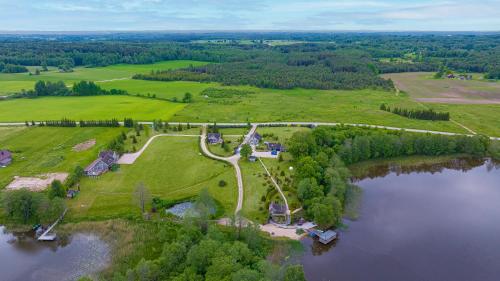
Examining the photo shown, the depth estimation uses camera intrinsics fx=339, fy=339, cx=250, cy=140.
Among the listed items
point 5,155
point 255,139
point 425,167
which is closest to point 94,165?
point 5,155

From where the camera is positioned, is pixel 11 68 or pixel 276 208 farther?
pixel 11 68

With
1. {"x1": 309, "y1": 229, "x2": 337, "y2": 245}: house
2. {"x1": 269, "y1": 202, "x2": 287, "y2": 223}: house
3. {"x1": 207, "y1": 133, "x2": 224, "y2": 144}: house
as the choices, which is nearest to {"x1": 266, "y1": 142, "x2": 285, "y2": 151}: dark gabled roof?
{"x1": 207, "y1": 133, "x2": 224, "y2": 144}: house

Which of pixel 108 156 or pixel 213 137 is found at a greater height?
pixel 213 137

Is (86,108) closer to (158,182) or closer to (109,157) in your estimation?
(109,157)

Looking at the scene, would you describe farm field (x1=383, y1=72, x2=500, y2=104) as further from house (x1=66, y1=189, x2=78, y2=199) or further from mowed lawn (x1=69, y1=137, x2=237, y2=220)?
house (x1=66, y1=189, x2=78, y2=199)

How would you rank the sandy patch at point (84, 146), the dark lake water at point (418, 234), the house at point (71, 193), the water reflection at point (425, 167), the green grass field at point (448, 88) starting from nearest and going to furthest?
the dark lake water at point (418, 234) < the house at point (71, 193) < the water reflection at point (425, 167) < the sandy patch at point (84, 146) < the green grass field at point (448, 88)

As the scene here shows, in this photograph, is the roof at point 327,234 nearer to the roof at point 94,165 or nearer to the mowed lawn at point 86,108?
the roof at point 94,165

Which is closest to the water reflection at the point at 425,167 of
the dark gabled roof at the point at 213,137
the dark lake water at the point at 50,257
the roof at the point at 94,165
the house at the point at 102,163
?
the dark gabled roof at the point at 213,137
